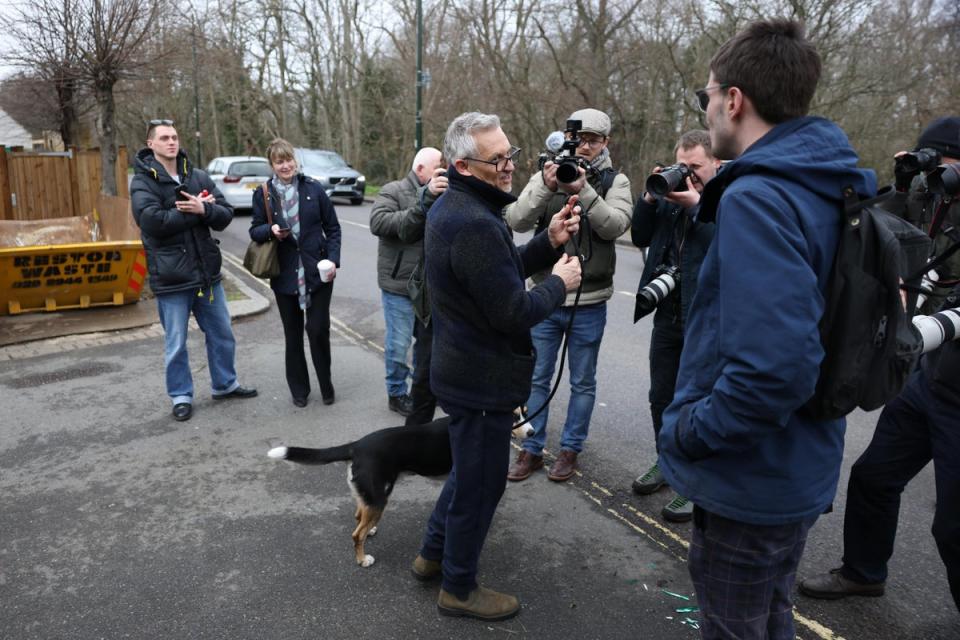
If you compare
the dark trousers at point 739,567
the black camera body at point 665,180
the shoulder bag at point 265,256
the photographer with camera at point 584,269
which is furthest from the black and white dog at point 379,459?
the shoulder bag at point 265,256

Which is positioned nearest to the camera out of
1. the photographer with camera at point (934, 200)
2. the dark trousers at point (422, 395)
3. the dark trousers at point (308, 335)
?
the photographer with camera at point (934, 200)

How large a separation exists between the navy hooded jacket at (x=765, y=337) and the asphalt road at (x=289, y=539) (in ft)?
0.31

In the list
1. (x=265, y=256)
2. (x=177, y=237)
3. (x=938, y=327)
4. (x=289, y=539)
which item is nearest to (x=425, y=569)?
(x=289, y=539)

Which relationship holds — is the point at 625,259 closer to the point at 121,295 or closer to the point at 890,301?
the point at 121,295

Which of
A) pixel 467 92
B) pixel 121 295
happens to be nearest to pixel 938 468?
pixel 121 295

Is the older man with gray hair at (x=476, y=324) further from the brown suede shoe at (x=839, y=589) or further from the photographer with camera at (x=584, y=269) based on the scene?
the brown suede shoe at (x=839, y=589)

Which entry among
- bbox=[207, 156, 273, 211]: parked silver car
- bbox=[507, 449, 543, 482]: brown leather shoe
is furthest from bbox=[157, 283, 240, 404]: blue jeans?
bbox=[207, 156, 273, 211]: parked silver car

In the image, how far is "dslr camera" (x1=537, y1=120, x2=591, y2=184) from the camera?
3.33 m

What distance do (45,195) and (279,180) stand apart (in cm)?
758

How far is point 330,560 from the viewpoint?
335 cm

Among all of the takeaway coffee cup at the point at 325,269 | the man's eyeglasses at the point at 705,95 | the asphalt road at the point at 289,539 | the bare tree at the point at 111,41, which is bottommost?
the asphalt road at the point at 289,539

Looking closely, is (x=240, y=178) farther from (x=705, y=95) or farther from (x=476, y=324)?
(x=705, y=95)

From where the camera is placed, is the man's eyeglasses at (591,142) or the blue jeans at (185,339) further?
the blue jeans at (185,339)

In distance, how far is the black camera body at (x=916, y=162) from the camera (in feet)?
10.6
